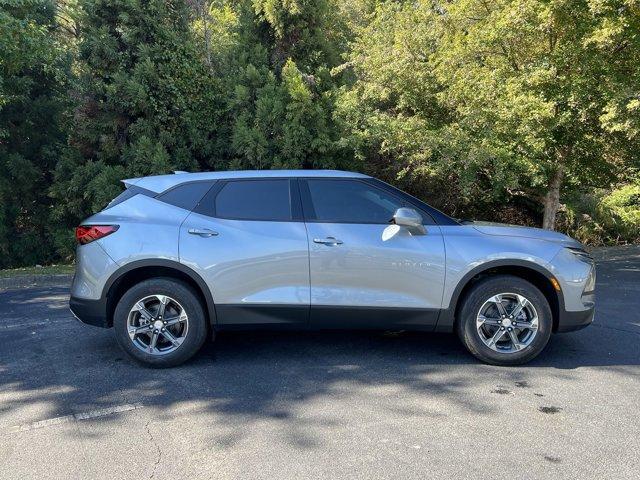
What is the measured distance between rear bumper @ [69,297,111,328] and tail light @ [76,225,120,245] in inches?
20.5

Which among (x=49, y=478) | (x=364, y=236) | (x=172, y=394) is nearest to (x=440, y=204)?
(x=364, y=236)

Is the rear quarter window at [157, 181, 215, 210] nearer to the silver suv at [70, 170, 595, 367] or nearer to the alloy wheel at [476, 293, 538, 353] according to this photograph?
the silver suv at [70, 170, 595, 367]

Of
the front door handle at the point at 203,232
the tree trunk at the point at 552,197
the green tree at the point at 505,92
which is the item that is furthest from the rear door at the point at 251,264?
the tree trunk at the point at 552,197

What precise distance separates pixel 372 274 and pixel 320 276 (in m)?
0.44

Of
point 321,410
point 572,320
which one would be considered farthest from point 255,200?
point 572,320

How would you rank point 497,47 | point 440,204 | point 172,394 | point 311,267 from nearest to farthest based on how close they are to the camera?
1. point 172,394
2. point 311,267
3. point 497,47
4. point 440,204

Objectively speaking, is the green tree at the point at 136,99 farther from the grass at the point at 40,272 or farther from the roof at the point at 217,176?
the roof at the point at 217,176

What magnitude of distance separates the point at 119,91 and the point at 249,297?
8326mm

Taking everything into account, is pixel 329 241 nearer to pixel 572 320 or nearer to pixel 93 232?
pixel 93 232

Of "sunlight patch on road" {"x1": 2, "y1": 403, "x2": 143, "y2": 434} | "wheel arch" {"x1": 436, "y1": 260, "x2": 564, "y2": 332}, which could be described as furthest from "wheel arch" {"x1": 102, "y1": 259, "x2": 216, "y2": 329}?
"wheel arch" {"x1": 436, "y1": 260, "x2": 564, "y2": 332}

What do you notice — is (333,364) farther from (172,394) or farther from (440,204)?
(440,204)

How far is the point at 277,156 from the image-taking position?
11.4m

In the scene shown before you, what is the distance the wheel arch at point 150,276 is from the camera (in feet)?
15.3

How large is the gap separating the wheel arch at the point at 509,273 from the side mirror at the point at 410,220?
564 mm
